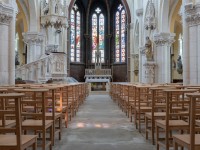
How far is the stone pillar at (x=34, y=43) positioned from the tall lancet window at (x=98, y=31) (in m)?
16.0

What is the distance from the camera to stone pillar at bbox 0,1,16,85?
1215 centimetres

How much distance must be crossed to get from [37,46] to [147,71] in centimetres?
757

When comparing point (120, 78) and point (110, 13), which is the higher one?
point (110, 13)

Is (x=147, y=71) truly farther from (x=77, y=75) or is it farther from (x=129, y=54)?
(x=77, y=75)

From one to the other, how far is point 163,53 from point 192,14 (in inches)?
289

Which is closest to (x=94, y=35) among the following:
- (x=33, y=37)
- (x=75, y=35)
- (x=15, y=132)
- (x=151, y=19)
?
(x=75, y=35)

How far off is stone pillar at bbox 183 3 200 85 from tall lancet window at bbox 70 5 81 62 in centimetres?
2352

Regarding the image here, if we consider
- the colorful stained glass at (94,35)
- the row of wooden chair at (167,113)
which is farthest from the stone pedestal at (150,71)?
the colorful stained glass at (94,35)

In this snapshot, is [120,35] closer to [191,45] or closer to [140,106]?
[191,45]

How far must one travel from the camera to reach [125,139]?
6.16 m

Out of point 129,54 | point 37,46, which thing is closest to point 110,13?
point 129,54

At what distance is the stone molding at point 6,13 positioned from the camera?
11.9 meters

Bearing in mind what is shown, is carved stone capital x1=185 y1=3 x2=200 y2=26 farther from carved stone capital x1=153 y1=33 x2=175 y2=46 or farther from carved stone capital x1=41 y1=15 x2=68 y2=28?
carved stone capital x1=41 y1=15 x2=68 y2=28

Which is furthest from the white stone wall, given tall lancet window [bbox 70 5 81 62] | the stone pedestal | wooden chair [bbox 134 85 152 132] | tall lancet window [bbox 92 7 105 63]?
tall lancet window [bbox 92 7 105 63]
